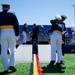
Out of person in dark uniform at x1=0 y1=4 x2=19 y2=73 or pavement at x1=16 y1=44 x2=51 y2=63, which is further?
pavement at x1=16 y1=44 x2=51 y2=63

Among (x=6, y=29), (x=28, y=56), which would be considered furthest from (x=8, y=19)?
(x=28, y=56)

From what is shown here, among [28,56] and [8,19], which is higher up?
[8,19]

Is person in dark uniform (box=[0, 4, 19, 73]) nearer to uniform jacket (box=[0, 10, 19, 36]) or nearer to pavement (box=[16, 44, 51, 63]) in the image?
uniform jacket (box=[0, 10, 19, 36])

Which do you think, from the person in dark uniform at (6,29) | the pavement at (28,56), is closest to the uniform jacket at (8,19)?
the person in dark uniform at (6,29)

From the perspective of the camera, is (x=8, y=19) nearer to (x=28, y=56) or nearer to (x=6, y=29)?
(x=6, y=29)

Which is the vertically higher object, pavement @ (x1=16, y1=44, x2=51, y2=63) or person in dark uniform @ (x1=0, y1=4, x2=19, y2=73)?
person in dark uniform @ (x1=0, y1=4, x2=19, y2=73)

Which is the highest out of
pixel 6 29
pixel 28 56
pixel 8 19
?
pixel 8 19

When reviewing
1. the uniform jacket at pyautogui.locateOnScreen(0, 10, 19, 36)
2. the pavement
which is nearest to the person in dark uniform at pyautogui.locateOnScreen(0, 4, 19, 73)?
the uniform jacket at pyautogui.locateOnScreen(0, 10, 19, 36)

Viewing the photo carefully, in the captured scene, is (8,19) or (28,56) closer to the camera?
(8,19)

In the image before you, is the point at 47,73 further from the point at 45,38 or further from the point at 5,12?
the point at 45,38

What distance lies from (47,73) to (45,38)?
2109 cm

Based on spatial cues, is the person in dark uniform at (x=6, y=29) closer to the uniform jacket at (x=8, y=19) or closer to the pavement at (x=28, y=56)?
the uniform jacket at (x=8, y=19)

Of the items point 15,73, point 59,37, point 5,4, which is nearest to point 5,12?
point 5,4

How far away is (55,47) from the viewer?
35.1ft
